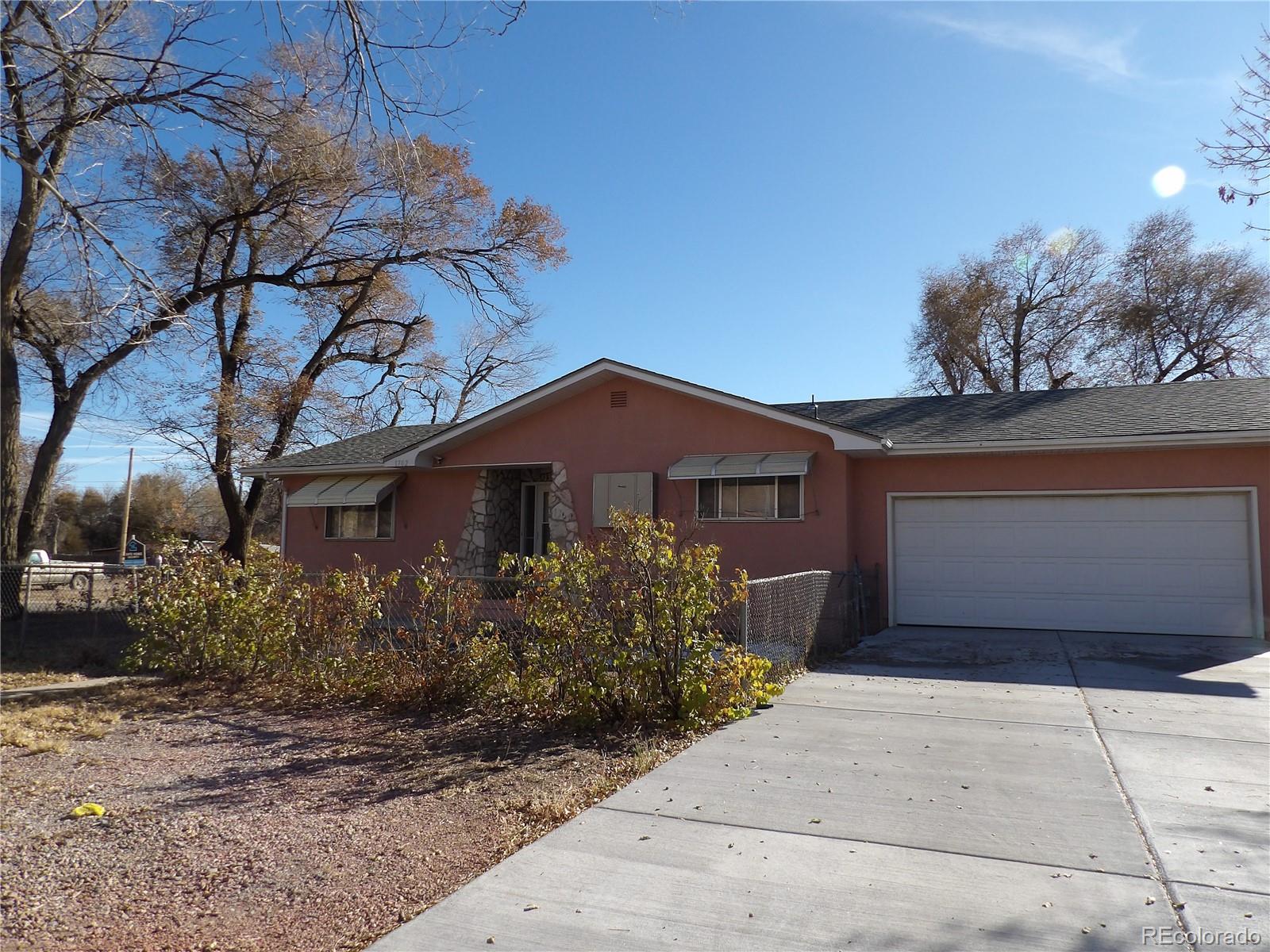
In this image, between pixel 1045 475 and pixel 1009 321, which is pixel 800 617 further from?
pixel 1009 321

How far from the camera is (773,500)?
12.8 m

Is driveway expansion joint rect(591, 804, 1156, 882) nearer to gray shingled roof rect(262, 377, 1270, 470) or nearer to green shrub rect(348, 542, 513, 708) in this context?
green shrub rect(348, 542, 513, 708)

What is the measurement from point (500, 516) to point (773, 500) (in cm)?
518

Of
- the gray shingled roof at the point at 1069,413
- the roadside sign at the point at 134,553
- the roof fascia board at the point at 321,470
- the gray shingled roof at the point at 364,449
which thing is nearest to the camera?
the gray shingled roof at the point at 1069,413

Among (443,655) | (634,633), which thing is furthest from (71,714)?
(634,633)

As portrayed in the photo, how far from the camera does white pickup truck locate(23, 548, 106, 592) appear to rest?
37.3ft

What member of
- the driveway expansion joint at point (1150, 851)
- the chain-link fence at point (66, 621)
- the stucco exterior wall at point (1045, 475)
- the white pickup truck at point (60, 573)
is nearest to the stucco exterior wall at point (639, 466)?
the stucco exterior wall at point (1045, 475)

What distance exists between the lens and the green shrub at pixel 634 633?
21.4 ft

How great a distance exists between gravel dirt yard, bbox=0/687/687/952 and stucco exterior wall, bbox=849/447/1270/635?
742 cm

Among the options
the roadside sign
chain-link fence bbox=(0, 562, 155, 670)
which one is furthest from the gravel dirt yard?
the roadside sign

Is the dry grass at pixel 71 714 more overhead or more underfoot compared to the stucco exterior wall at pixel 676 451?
more underfoot

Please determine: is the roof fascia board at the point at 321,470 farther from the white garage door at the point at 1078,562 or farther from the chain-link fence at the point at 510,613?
the white garage door at the point at 1078,562

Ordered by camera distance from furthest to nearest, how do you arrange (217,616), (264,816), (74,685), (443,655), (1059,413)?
(1059,413)
(74,685)
(217,616)
(443,655)
(264,816)

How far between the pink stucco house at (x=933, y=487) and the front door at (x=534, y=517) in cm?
40
